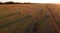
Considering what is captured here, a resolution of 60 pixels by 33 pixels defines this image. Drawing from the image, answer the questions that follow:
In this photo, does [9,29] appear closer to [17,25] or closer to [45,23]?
[17,25]

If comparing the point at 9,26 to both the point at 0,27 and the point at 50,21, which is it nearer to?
the point at 0,27

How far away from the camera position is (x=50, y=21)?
1.80ft

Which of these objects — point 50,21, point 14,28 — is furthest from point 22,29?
point 50,21

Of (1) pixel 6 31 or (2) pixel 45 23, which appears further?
(2) pixel 45 23

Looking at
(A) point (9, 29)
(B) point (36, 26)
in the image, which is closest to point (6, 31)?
(A) point (9, 29)

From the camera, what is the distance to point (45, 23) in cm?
52

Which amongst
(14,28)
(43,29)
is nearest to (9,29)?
(14,28)

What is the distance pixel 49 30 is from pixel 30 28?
0.25 ft

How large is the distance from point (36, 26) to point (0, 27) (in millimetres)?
149

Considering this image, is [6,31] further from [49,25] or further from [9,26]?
[49,25]

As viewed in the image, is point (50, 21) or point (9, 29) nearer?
point (9, 29)

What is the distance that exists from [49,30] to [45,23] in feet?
0.23

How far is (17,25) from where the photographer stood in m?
0.47

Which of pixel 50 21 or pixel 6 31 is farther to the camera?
pixel 50 21
